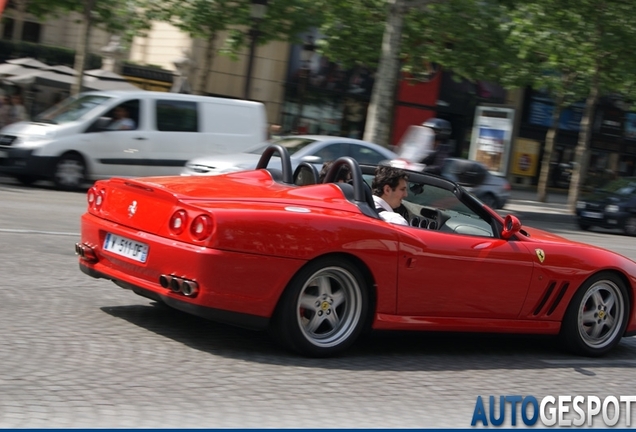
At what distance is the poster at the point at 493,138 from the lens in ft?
95.6

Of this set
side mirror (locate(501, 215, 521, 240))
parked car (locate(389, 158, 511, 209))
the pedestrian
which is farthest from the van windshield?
side mirror (locate(501, 215, 521, 240))

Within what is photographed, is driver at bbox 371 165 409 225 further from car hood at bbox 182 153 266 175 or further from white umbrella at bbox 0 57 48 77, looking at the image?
white umbrella at bbox 0 57 48 77

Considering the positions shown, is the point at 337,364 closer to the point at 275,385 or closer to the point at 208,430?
the point at 275,385

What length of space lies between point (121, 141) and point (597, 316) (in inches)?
496

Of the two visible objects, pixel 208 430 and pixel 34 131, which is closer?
pixel 208 430

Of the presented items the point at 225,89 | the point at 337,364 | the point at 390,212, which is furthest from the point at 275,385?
the point at 225,89

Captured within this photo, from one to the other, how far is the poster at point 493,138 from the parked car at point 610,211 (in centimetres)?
469

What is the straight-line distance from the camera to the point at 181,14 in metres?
27.5

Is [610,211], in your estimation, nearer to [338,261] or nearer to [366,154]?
[366,154]

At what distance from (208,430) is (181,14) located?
24267 millimetres

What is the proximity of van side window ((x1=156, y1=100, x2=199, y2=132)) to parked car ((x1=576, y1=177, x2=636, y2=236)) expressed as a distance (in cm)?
1019

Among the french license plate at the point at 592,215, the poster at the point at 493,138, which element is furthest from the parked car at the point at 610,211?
the poster at the point at 493,138

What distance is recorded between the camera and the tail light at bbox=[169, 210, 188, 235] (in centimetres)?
560

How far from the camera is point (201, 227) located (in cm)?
550
